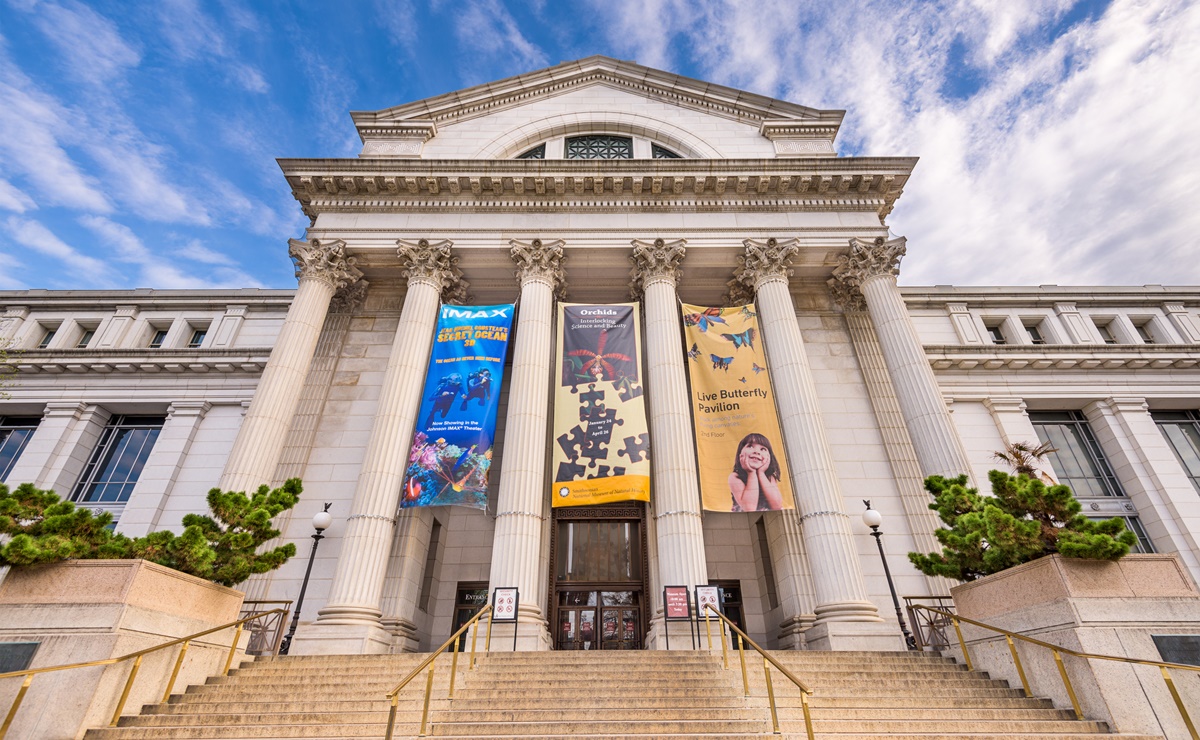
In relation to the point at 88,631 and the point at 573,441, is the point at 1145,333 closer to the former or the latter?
the point at 573,441

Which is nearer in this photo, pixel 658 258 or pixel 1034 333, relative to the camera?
pixel 658 258

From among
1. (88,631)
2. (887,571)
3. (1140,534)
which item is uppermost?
(1140,534)

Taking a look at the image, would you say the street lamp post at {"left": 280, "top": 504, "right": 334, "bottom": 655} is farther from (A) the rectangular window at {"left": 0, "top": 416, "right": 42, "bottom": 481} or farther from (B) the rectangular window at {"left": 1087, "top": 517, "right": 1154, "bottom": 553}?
(B) the rectangular window at {"left": 1087, "top": 517, "right": 1154, "bottom": 553}

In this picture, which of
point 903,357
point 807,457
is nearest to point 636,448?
point 807,457

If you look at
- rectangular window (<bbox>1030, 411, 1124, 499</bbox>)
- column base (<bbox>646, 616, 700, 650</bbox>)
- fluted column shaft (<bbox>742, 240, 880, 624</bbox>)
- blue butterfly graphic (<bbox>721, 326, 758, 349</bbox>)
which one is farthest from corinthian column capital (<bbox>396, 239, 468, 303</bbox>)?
rectangular window (<bbox>1030, 411, 1124, 499</bbox>)

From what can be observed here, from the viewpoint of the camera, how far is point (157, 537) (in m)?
9.51

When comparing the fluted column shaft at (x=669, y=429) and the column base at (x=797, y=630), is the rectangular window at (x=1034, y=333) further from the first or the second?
the column base at (x=797, y=630)

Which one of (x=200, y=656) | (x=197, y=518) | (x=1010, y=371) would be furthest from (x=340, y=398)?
(x=1010, y=371)

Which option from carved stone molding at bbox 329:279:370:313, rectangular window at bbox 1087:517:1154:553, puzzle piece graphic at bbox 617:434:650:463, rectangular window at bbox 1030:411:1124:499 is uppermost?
carved stone molding at bbox 329:279:370:313

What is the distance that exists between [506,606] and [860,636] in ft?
27.3

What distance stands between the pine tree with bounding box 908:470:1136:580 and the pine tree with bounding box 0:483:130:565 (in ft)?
46.5

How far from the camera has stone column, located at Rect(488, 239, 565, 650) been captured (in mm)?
13922

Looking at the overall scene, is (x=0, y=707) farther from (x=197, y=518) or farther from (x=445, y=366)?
(x=445, y=366)

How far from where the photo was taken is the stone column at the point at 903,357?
1585 cm
